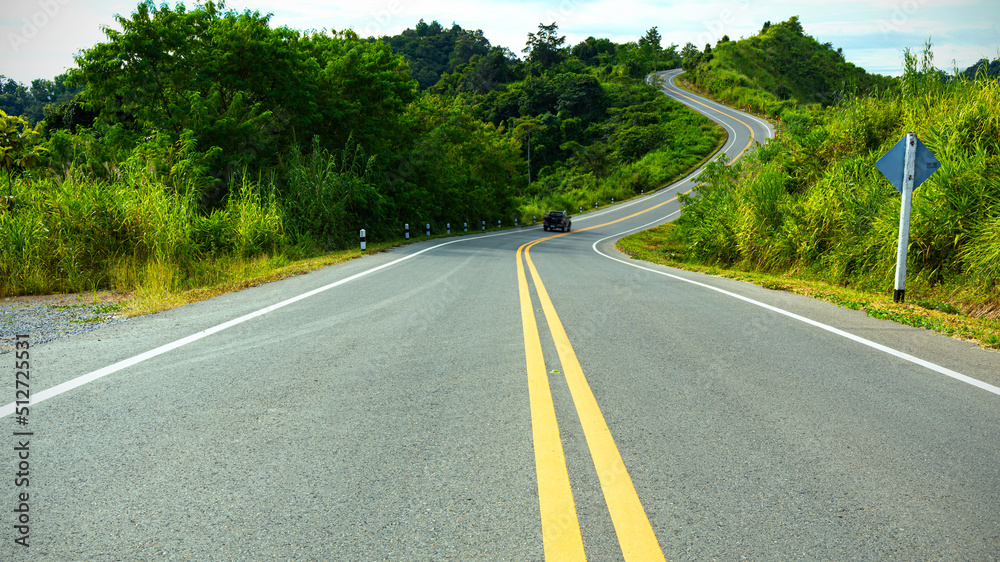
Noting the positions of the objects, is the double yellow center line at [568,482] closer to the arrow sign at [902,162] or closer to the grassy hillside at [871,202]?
the grassy hillside at [871,202]

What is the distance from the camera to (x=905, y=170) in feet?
25.8

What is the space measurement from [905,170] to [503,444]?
310 inches

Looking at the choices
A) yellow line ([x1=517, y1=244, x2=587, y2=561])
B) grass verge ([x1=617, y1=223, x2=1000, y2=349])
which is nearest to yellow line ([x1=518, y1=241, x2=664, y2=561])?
yellow line ([x1=517, y1=244, x2=587, y2=561])

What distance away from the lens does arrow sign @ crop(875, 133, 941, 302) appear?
781 centimetres

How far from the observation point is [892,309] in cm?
742

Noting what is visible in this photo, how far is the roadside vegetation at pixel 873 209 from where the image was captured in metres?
8.15

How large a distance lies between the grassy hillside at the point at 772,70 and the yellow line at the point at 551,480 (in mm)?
83449

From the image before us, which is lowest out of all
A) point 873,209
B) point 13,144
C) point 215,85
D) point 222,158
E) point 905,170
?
point 873,209

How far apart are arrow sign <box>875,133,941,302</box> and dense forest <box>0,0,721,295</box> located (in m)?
11.1

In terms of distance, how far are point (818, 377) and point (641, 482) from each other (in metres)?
2.52

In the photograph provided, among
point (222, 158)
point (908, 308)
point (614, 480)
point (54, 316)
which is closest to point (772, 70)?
point (222, 158)

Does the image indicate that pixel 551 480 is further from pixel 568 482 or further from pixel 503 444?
pixel 503 444

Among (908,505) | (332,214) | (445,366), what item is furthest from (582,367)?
(332,214)

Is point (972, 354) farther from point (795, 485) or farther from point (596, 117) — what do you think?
point (596, 117)
